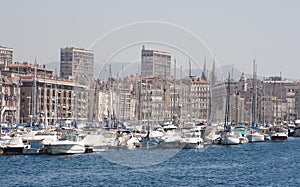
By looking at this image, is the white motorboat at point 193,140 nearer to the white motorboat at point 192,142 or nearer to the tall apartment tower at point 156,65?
the white motorboat at point 192,142

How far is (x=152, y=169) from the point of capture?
54.9m

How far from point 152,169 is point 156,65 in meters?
61.5

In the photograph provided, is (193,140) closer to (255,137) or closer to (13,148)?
(13,148)

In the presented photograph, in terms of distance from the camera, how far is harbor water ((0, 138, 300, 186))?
4734cm

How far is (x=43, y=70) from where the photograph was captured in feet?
509

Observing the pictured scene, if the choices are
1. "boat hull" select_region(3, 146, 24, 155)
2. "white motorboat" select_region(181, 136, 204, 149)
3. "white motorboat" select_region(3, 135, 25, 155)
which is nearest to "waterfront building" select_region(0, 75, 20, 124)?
"white motorboat" select_region(181, 136, 204, 149)

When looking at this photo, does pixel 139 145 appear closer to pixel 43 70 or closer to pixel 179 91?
pixel 179 91

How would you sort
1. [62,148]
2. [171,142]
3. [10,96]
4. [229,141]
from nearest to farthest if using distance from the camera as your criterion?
[62,148], [171,142], [229,141], [10,96]

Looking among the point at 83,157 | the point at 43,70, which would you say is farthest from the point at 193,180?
the point at 43,70

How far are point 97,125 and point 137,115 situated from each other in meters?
13.7

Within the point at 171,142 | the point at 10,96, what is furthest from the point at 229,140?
the point at 10,96

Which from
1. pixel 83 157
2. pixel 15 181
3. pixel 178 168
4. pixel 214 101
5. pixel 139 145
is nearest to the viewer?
pixel 15 181

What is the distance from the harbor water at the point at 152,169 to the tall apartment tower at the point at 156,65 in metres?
32.2

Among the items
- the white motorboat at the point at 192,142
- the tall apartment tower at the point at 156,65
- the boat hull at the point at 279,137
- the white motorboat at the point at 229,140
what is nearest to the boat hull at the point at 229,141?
Result: the white motorboat at the point at 229,140
